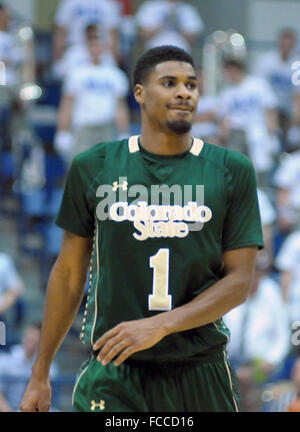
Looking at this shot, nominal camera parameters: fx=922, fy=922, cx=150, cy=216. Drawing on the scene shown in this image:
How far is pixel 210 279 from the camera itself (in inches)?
141

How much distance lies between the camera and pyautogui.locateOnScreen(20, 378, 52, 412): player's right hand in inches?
144

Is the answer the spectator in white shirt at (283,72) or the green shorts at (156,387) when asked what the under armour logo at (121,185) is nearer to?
the green shorts at (156,387)

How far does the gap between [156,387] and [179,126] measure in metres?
1.01

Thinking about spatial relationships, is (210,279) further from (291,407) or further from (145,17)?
(145,17)

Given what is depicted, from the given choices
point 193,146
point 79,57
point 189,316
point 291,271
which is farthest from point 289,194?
point 189,316

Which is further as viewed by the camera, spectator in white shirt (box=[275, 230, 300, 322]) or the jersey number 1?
spectator in white shirt (box=[275, 230, 300, 322])

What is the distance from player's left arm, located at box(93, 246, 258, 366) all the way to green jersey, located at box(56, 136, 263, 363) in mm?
60

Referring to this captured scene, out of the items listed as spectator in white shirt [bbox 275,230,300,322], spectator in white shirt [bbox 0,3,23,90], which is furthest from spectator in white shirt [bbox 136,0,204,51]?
spectator in white shirt [bbox 275,230,300,322]

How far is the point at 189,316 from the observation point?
3.40 metres

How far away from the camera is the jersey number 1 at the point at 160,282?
11.5 ft

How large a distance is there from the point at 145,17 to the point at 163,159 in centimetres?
854

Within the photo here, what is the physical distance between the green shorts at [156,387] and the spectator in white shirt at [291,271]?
15.3ft

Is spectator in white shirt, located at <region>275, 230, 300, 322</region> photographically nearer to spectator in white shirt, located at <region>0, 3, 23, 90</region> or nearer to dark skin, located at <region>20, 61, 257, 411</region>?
spectator in white shirt, located at <region>0, 3, 23, 90</region>

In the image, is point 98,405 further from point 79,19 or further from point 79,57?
point 79,19
